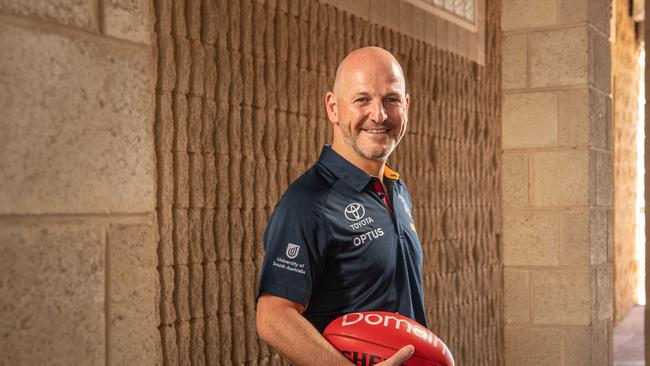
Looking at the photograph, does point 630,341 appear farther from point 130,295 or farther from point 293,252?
point 130,295

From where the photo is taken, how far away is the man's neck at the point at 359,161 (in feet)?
7.02

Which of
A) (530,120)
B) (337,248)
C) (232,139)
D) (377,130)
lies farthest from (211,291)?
(530,120)

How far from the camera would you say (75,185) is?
1.35 meters

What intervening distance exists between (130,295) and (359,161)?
0.86 metres

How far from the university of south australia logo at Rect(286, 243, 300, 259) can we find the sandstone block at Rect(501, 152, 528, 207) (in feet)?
12.3

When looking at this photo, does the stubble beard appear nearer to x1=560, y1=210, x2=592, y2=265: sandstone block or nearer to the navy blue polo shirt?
the navy blue polo shirt

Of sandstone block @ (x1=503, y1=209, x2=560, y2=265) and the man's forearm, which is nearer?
the man's forearm

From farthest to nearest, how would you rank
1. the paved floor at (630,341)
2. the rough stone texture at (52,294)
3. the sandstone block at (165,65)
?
the paved floor at (630,341)
the sandstone block at (165,65)
the rough stone texture at (52,294)

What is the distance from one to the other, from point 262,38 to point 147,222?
5.83ft

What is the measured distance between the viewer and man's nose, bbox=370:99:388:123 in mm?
2047

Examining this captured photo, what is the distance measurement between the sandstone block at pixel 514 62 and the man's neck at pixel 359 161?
3533mm

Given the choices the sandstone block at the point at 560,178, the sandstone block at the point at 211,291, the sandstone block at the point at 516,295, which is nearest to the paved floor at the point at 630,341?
the sandstone block at the point at 516,295

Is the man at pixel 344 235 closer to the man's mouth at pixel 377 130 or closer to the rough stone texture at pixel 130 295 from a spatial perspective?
the man's mouth at pixel 377 130

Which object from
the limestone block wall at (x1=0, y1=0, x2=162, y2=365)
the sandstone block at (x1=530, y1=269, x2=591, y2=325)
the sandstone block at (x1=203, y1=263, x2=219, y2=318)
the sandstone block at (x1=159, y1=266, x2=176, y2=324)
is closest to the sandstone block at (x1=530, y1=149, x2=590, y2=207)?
the sandstone block at (x1=530, y1=269, x2=591, y2=325)
